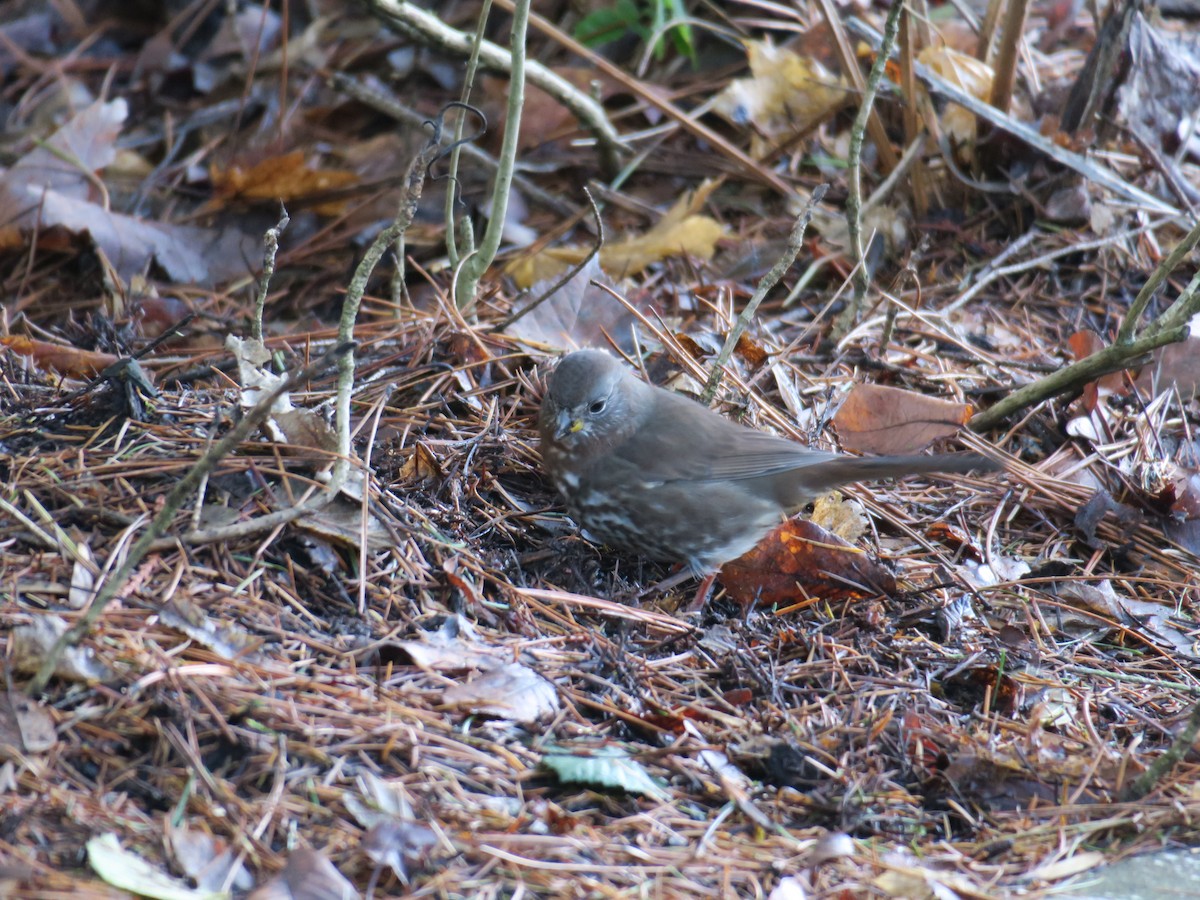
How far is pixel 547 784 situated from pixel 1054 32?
18.6ft

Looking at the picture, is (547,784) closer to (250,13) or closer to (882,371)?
(882,371)

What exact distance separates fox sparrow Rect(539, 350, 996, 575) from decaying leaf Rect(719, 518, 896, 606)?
0.37ft

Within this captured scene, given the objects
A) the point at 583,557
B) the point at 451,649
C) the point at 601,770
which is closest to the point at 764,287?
the point at 583,557

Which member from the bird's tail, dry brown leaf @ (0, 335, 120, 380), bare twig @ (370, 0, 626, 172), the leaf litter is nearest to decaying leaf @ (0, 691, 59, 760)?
the leaf litter

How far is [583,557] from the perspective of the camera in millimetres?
3785

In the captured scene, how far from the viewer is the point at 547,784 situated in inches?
102

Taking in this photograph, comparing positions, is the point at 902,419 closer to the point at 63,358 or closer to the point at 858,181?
the point at 858,181

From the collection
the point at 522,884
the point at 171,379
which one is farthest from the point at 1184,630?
the point at 171,379

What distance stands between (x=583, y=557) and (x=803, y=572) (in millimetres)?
725

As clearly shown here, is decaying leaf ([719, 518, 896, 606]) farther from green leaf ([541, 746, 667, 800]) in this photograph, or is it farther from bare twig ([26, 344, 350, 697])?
bare twig ([26, 344, 350, 697])

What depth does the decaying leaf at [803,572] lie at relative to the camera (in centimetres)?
360

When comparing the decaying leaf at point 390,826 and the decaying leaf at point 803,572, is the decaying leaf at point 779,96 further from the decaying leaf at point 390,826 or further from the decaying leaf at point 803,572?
the decaying leaf at point 390,826

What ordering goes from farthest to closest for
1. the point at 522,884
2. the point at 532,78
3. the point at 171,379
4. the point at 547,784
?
the point at 532,78
the point at 171,379
the point at 547,784
the point at 522,884

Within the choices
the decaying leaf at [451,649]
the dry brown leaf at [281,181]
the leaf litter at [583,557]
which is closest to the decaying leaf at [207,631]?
the leaf litter at [583,557]
